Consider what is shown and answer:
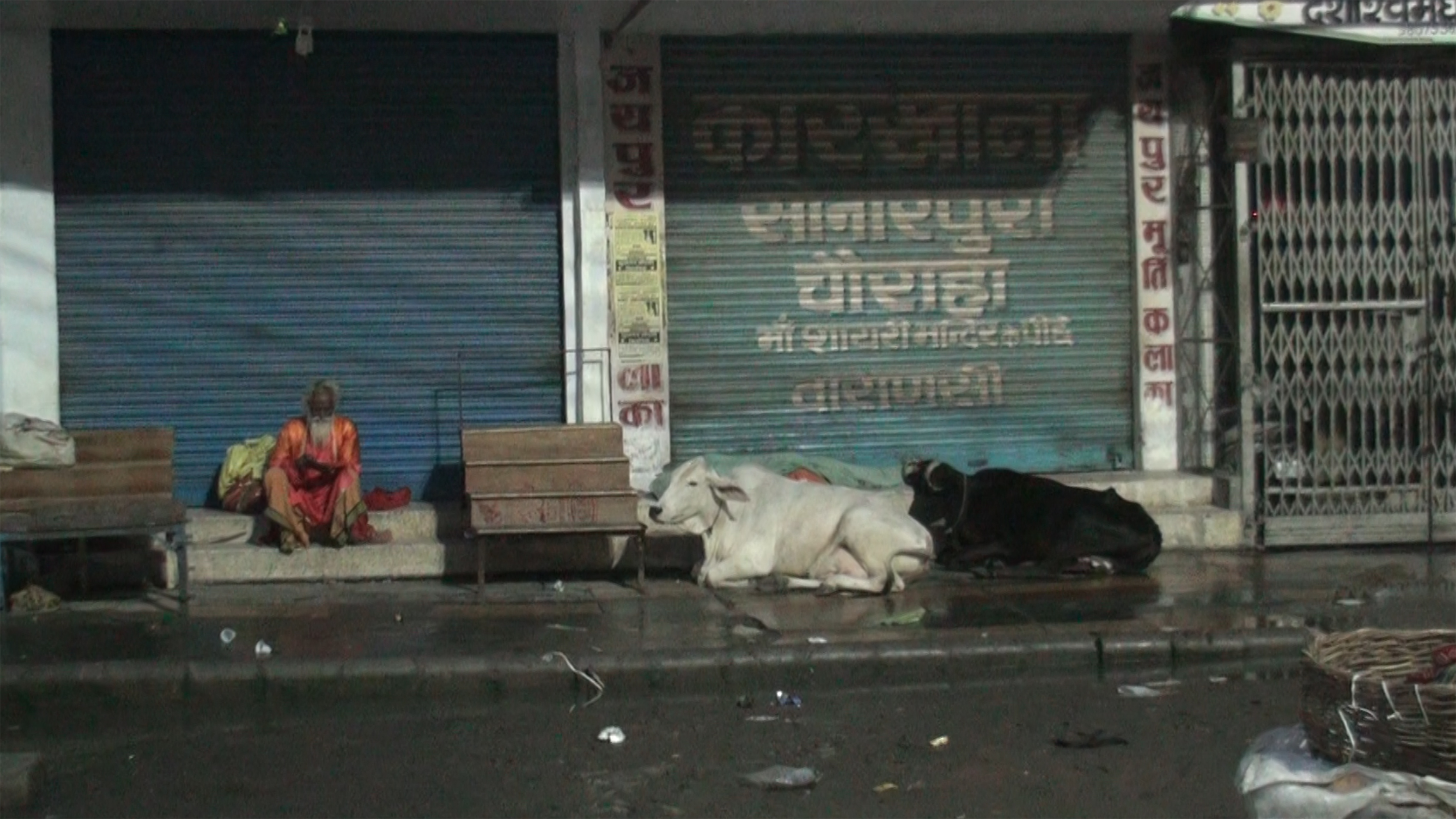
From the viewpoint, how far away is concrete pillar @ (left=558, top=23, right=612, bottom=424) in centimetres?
1170

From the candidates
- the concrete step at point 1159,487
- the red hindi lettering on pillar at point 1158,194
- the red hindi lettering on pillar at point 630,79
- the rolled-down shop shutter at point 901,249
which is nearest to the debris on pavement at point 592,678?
the rolled-down shop shutter at point 901,249

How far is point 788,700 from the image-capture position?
26.8 feet

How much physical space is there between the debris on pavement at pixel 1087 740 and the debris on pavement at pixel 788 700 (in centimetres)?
128

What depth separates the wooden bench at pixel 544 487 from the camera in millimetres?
10391

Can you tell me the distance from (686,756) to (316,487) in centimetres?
464

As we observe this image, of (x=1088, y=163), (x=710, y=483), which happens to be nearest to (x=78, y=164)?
(x=710, y=483)

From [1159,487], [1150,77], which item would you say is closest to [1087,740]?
[1159,487]

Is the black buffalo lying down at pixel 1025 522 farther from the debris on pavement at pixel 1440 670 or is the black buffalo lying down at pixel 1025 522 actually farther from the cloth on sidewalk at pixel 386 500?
the debris on pavement at pixel 1440 670

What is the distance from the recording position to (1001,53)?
12.3m

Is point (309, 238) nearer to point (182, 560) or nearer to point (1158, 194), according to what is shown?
point (182, 560)

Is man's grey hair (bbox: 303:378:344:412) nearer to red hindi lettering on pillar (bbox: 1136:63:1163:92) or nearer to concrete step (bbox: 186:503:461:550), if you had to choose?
concrete step (bbox: 186:503:461:550)

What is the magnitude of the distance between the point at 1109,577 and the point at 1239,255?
102 inches

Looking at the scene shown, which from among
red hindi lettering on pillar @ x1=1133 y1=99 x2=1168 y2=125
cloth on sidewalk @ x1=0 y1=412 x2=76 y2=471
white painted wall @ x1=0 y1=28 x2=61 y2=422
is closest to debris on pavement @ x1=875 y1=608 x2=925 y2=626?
red hindi lettering on pillar @ x1=1133 y1=99 x2=1168 y2=125

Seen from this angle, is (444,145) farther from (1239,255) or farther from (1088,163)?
(1239,255)
